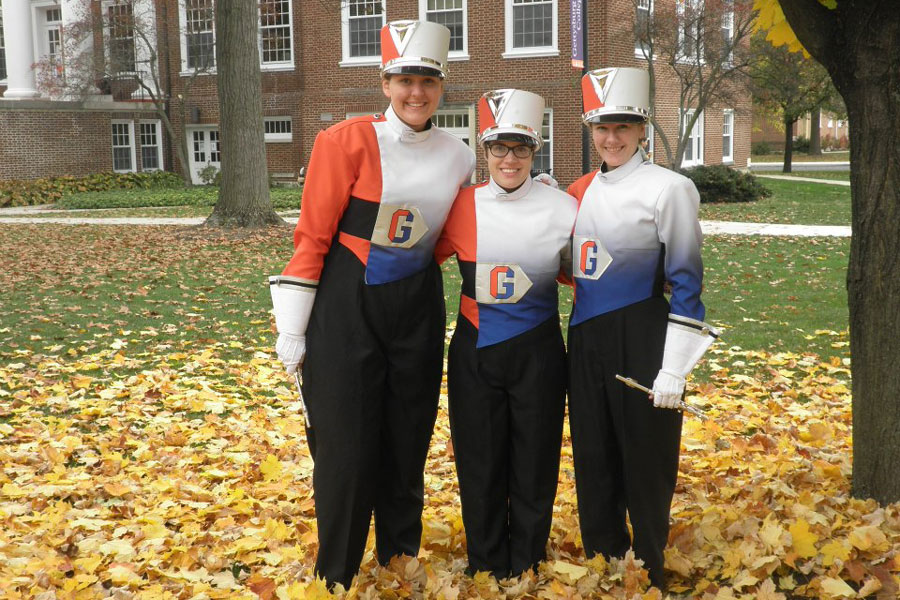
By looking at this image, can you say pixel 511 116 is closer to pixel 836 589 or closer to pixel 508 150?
pixel 508 150

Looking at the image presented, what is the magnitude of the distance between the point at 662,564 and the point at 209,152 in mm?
30208

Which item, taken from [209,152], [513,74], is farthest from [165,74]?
[513,74]

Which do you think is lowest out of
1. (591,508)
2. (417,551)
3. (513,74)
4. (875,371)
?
(417,551)

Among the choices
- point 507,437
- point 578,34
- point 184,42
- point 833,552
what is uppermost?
point 184,42

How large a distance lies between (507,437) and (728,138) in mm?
32218

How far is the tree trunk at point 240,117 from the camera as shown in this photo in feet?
51.3

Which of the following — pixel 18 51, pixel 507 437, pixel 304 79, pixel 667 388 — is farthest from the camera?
pixel 18 51

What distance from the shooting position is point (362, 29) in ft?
90.6

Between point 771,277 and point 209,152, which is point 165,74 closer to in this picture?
point 209,152

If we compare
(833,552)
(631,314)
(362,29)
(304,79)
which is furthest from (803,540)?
(304,79)

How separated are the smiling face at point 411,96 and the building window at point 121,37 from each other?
91.8 ft

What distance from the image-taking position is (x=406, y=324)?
3607 mm

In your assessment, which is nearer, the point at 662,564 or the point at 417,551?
the point at 662,564

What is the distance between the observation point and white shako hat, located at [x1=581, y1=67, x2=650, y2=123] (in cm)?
338
